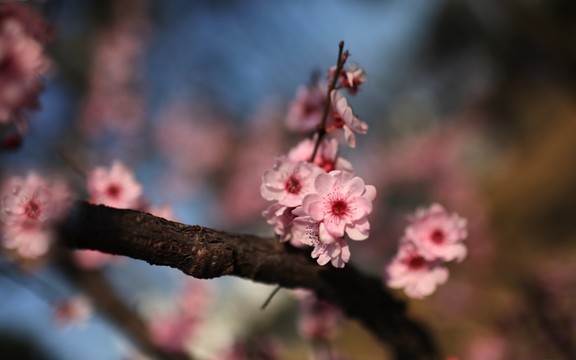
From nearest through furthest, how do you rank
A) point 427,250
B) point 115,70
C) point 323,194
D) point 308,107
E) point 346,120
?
point 323,194, point 346,120, point 427,250, point 308,107, point 115,70

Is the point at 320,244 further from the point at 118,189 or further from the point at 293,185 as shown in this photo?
the point at 118,189

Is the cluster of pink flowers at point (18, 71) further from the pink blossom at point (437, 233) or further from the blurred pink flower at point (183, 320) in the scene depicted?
the blurred pink flower at point (183, 320)

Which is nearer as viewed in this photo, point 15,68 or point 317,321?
point 15,68

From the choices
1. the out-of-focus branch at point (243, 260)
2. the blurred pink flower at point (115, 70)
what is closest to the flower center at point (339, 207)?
the out-of-focus branch at point (243, 260)

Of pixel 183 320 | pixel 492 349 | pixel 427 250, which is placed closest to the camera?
pixel 427 250

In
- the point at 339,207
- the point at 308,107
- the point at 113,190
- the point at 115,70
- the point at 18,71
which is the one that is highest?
the point at 115,70

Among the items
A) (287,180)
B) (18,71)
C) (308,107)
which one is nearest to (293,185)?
(287,180)

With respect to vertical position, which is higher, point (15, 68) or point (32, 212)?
point (15, 68)
